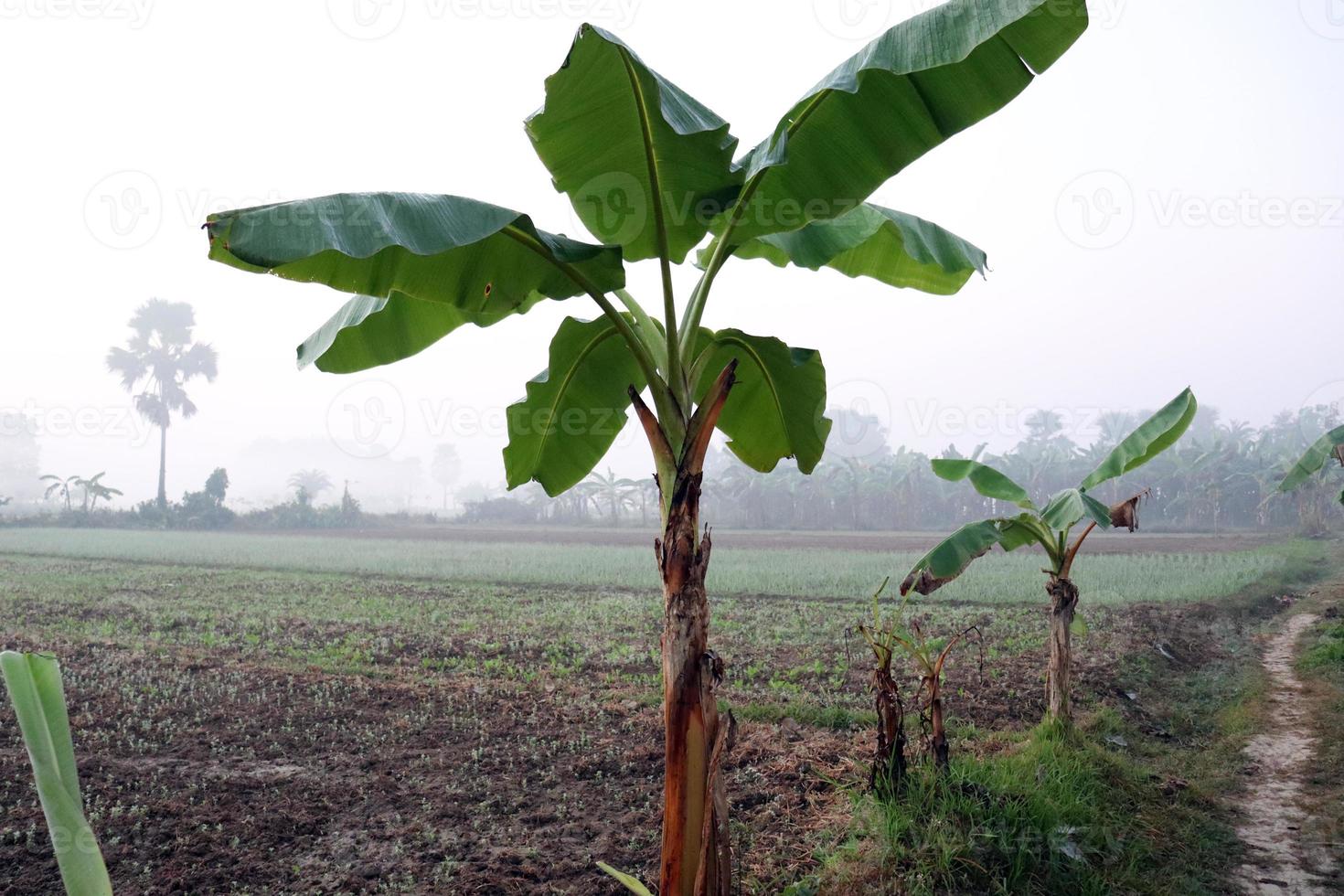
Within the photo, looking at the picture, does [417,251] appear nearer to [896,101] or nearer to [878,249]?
[896,101]

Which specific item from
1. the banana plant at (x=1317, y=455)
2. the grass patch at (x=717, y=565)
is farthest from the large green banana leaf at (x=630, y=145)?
the grass patch at (x=717, y=565)

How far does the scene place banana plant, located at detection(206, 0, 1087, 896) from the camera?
2553 mm

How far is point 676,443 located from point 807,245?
1598 millimetres

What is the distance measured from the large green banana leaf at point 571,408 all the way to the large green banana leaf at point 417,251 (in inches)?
14.6

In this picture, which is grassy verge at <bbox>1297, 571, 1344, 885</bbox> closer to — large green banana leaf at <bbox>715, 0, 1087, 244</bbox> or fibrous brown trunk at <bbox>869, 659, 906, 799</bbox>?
fibrous brown trunk at <bbox>869, 659, 906, 799</bbox>

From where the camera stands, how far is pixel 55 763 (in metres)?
1.75

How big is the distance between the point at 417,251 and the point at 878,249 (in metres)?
2.95

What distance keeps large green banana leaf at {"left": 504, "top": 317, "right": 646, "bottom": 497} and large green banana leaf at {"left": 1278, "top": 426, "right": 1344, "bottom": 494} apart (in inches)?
342

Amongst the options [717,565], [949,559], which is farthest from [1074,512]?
[717,565]

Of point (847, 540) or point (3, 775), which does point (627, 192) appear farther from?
point (847, 540)

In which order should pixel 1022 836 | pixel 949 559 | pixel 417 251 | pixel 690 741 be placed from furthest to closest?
pixel 949 559 < pixel 1022 836 < pixel 690 741 < pixel 417 251


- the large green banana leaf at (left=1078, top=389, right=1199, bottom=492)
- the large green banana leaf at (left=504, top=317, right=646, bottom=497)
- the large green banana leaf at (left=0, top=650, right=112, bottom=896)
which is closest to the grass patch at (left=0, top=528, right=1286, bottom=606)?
the large green banana leaf at (left=1078, top=389, right=1199, bottom=492)

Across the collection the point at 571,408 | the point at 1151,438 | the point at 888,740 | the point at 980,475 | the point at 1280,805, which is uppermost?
the point at 571,408

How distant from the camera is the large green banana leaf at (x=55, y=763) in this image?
1647mm
